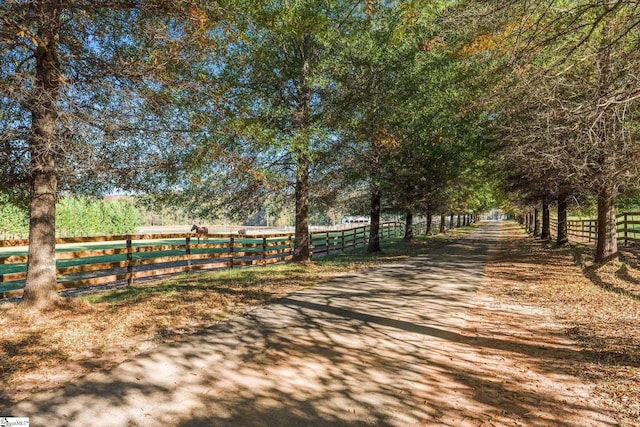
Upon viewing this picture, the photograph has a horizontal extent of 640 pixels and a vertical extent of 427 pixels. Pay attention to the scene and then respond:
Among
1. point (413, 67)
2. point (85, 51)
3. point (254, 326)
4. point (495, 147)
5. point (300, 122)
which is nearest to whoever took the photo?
point (254, 326)

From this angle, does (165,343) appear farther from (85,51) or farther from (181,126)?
(85,51)

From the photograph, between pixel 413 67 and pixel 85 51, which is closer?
pixel 85 51

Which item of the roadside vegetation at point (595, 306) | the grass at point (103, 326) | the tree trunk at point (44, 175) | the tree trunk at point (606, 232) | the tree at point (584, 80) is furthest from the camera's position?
the tree trunk at point (606, 232)

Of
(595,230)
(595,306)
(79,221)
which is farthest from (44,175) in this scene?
(79,221)

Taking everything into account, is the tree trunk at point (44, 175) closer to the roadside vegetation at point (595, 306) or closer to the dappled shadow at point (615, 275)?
the roadside vegetation at point (595, 306)

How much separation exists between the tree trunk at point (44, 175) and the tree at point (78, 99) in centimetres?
1

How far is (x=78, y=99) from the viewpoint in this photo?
662 centimetres

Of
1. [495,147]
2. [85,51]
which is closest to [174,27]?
[85,51]

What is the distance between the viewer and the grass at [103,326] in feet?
14.0

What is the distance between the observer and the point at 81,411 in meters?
3.38

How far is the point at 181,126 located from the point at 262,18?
104 inches

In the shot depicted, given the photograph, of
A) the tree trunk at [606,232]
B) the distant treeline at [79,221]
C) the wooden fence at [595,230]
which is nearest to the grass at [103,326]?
the tree trunk at [606,232]

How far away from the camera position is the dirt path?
3377 millimetres

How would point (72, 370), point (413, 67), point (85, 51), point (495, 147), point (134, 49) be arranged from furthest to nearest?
point (495, 147) → point (413, 67) → point (134, 49) → point (85, 51) → point (72, 370)
